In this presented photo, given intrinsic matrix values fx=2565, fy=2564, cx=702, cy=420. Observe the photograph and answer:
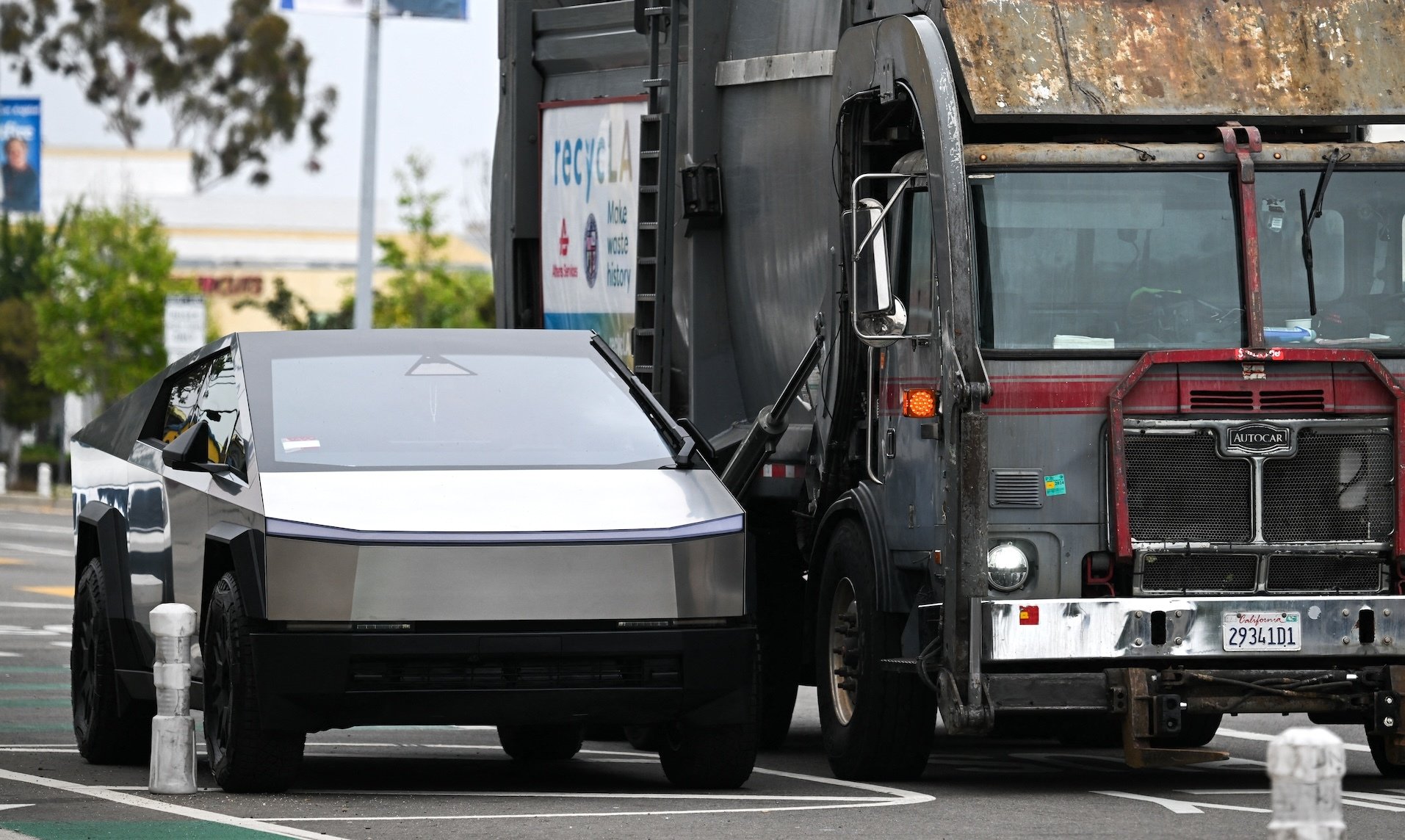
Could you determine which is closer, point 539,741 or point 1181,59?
point 1181,59

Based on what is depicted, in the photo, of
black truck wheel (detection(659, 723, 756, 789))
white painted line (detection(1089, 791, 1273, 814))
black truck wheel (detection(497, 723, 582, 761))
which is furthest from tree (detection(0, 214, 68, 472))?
white painted line (detection(1089, 791, 1273, 814))

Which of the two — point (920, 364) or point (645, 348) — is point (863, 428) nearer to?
point (920, 364)

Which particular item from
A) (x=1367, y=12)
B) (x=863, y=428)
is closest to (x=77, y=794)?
(x=863, y=428)

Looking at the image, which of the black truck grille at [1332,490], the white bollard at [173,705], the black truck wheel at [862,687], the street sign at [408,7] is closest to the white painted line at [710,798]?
the black truck wheel at [862,687]

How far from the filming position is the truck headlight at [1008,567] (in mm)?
9203

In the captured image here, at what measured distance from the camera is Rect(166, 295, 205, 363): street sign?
3500 centimetres

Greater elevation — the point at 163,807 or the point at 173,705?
the point at 173,705

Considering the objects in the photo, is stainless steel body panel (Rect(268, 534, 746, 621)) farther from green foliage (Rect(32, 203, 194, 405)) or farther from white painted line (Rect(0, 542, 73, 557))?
green foliage (Rect(32, 203, 194, 405))

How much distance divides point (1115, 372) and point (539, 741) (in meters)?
3.12

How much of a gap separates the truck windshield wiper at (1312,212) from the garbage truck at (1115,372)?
0.02 m

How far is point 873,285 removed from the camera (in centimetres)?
938

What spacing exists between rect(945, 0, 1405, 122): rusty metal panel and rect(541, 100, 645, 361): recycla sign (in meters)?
3.42

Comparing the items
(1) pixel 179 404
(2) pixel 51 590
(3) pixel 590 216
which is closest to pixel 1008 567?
(1) pixel 179 404

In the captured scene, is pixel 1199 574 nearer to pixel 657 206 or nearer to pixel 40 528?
pixel 657 206
